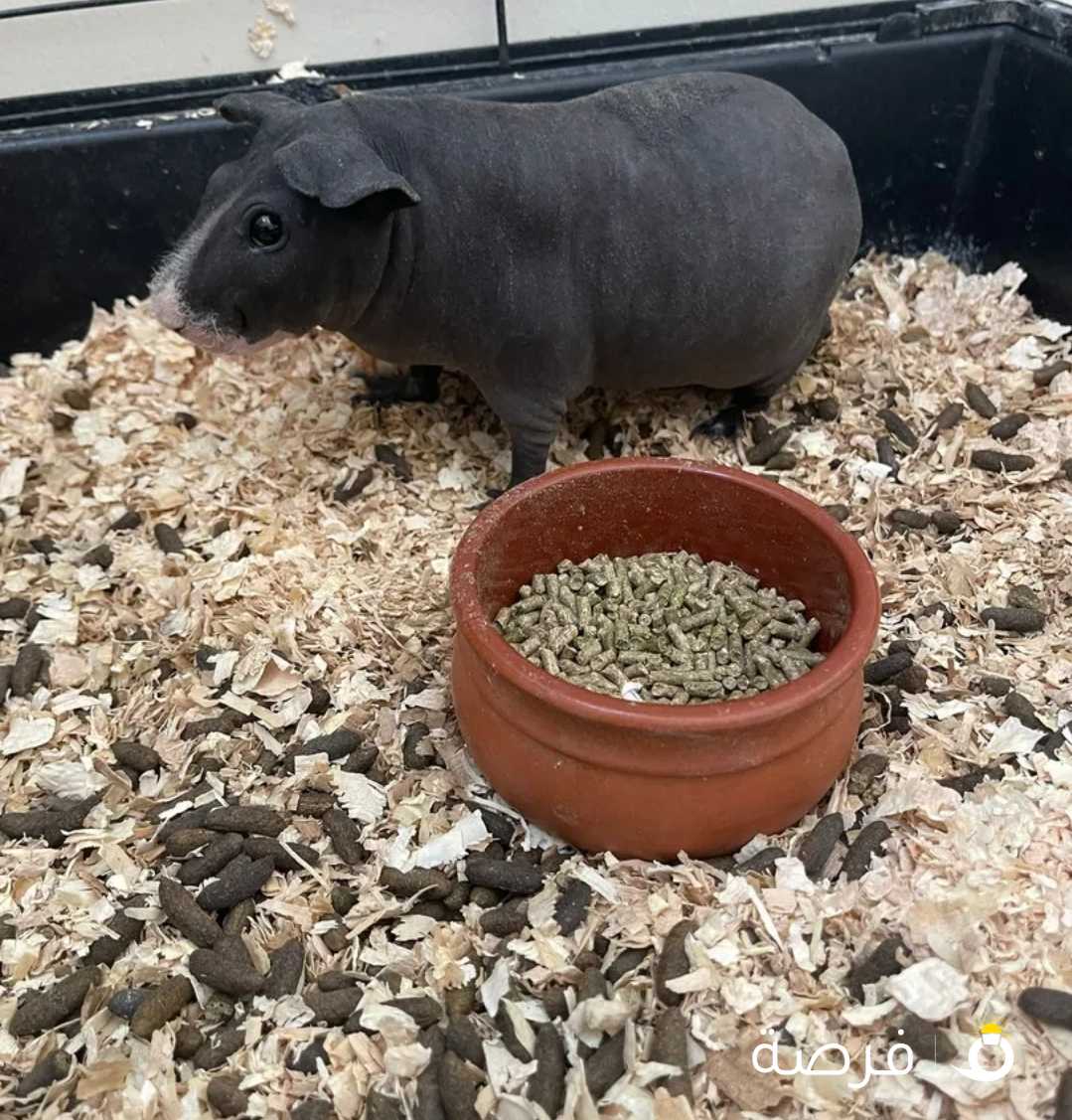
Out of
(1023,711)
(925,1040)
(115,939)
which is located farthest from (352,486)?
(925,1040)

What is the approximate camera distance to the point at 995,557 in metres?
2.64

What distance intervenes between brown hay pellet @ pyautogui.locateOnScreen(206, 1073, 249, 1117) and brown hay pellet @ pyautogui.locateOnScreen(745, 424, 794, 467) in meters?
1.94

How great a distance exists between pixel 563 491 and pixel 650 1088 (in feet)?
3.64

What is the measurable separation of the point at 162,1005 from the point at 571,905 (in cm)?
66

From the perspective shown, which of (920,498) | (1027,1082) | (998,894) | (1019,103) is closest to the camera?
(1027,1082)

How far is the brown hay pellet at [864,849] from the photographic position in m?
1.94

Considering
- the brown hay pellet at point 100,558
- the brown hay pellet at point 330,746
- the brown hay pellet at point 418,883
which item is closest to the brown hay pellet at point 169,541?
the brown hay pellet at point 100,558

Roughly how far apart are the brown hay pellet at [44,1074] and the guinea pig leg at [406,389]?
1.83 meters

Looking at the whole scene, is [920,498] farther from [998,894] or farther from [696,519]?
[998,894]

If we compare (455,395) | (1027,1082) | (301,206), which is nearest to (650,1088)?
(1027,1082)

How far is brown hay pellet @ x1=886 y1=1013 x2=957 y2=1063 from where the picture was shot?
1661mm

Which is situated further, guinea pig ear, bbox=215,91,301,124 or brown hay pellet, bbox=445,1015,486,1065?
guinea pig ear, bbox=215,91,301,124

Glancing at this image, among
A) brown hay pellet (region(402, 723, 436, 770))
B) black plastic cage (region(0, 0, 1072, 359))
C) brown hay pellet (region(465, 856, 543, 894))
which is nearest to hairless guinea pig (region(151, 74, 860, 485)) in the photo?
black plastic cage (region(0, 0, 1072, 359))

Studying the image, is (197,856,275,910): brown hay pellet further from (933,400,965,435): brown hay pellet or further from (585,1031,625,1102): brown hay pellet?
(933,400,965,435): brown hay pellet
